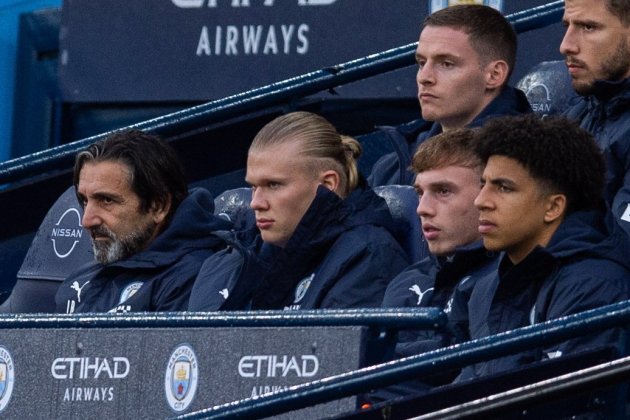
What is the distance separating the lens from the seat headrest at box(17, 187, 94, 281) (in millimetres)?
6156

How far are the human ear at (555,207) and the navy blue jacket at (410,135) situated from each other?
3.59ft

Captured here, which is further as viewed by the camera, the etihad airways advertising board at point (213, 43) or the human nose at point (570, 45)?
the etihad airways advertising board at point (213, 43)

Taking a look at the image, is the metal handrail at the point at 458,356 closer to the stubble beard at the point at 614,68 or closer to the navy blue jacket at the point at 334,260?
the navy blue jacket at the point at 334,260

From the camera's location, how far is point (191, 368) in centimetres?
398

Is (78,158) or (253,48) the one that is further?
(253,48)

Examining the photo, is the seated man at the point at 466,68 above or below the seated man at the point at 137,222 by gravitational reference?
above

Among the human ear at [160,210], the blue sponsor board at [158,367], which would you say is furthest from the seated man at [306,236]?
the blue sponsor board at [158,367]

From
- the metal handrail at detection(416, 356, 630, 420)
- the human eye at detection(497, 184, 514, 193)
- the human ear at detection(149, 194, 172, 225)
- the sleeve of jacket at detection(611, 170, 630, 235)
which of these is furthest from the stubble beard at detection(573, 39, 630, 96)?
the metal handrail at detection(416, 356, 630, 420)

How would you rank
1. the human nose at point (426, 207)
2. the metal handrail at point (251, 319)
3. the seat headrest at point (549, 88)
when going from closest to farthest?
the metal handrail at point (251, 319) < the human nose at point (426, 207) < the seat headrest at point (549, 88)

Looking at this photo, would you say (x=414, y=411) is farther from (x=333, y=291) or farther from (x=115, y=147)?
(x=115, y=147)

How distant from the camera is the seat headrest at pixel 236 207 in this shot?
5.59 m

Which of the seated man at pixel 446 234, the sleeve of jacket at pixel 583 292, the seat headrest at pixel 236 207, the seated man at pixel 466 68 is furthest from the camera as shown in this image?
the seat headrest at pixel 236 207

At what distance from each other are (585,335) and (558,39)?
136 inches

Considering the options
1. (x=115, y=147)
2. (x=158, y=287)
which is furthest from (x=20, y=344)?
(x=115, y=147)
